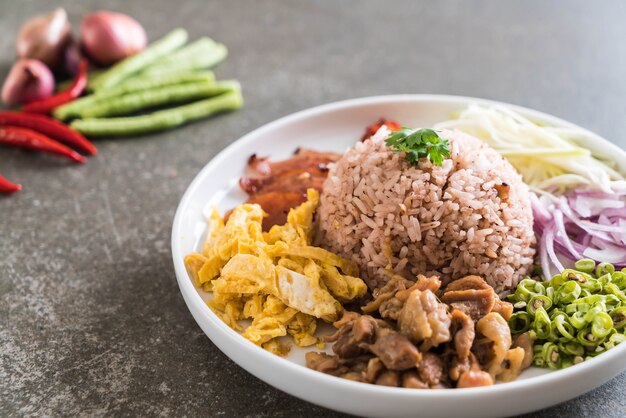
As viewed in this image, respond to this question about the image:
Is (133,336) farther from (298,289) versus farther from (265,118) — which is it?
(265,118)

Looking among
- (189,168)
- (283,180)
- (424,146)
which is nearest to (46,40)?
(189,168)

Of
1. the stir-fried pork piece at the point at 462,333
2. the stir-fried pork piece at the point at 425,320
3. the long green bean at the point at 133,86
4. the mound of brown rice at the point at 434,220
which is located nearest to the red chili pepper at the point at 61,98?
the long green bean at the point at 133,86

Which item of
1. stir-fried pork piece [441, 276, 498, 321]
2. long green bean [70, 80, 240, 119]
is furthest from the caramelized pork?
long green bean [70, 80, 240, 119]

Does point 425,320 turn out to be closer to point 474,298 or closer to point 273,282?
point 474,298

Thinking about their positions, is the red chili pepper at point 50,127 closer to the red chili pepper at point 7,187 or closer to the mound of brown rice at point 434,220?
the red chili pepper at point 7,187

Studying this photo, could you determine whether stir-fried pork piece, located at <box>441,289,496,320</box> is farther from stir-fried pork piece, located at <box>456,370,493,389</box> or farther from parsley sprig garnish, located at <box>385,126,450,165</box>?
parsley sprig garnish, located at <box>385,126,450,165</box>

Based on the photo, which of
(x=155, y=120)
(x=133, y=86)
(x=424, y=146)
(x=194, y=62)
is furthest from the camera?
(x=194, y=62)

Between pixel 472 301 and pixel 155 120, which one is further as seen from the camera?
pixel 155 120
